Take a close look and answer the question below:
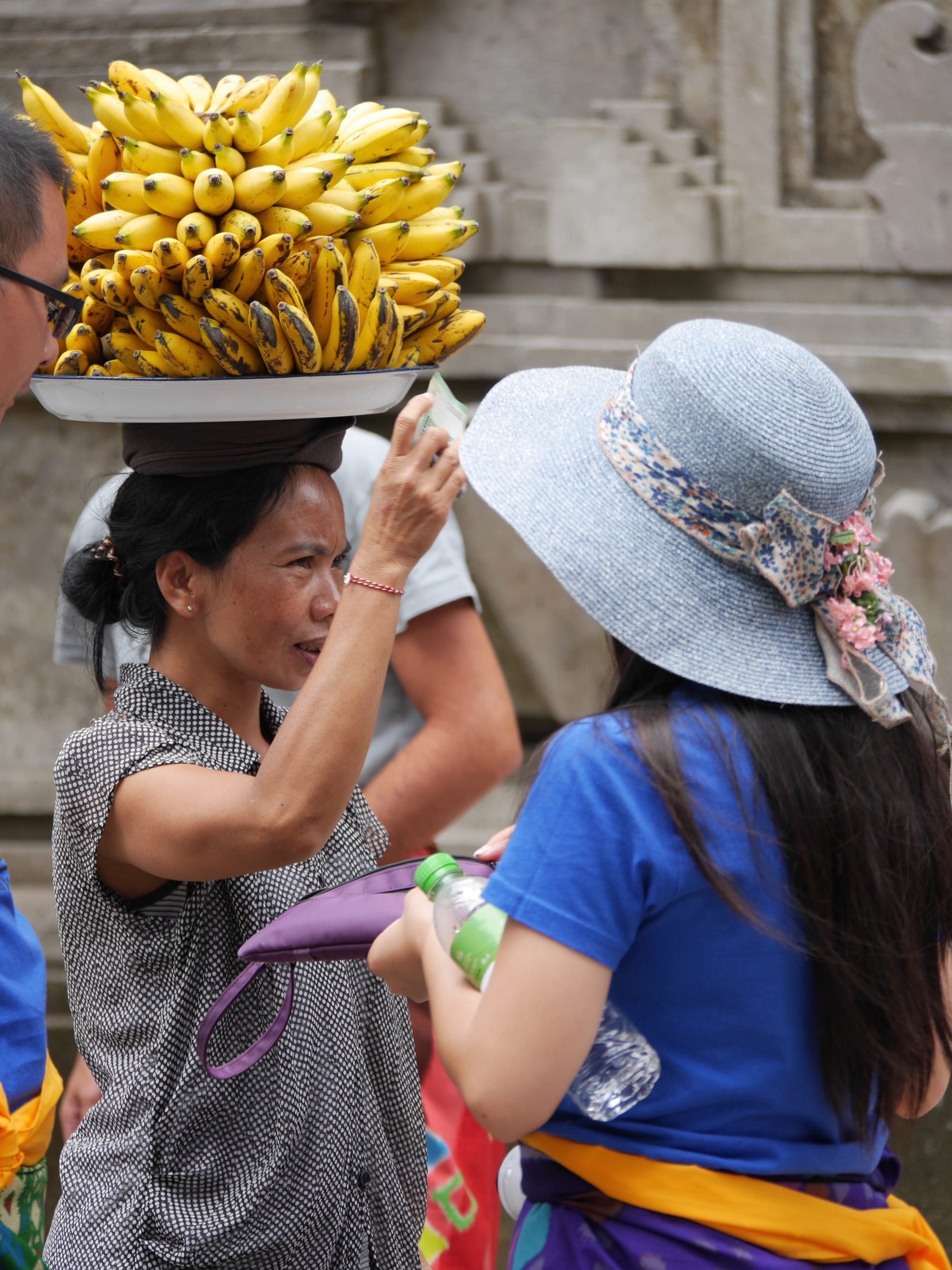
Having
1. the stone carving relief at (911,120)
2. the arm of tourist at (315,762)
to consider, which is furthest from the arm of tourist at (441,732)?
the stone carving relief at (911,120)

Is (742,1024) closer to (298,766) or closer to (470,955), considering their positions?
(470,955)

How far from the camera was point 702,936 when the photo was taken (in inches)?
47.3

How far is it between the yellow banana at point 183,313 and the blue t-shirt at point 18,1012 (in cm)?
77

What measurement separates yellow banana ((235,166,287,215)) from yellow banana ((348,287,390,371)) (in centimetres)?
16

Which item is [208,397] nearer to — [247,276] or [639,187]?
[247,276]

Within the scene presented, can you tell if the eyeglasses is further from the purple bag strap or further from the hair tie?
the purple bag strap

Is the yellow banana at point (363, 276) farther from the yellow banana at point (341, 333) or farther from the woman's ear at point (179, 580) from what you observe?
the woman's ear at point (179, 580)

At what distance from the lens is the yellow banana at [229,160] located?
1.58m

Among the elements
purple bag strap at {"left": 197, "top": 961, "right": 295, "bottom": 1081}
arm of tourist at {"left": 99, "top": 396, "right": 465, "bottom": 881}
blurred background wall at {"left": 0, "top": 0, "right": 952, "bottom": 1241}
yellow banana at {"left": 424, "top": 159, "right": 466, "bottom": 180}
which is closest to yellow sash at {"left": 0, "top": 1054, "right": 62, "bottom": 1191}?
purple bag strap at {"left": 197, "top": 961, "right": 295, "bottom": 1081}

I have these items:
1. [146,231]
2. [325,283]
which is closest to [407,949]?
Answer: [325,283]

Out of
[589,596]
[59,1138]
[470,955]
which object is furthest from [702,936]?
[59,1138]

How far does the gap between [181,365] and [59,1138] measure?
10.1 feet

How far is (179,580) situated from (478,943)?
2.53 ft

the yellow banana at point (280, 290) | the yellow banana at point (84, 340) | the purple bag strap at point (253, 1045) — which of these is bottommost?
the purple bag strap at point (253, 1045)
